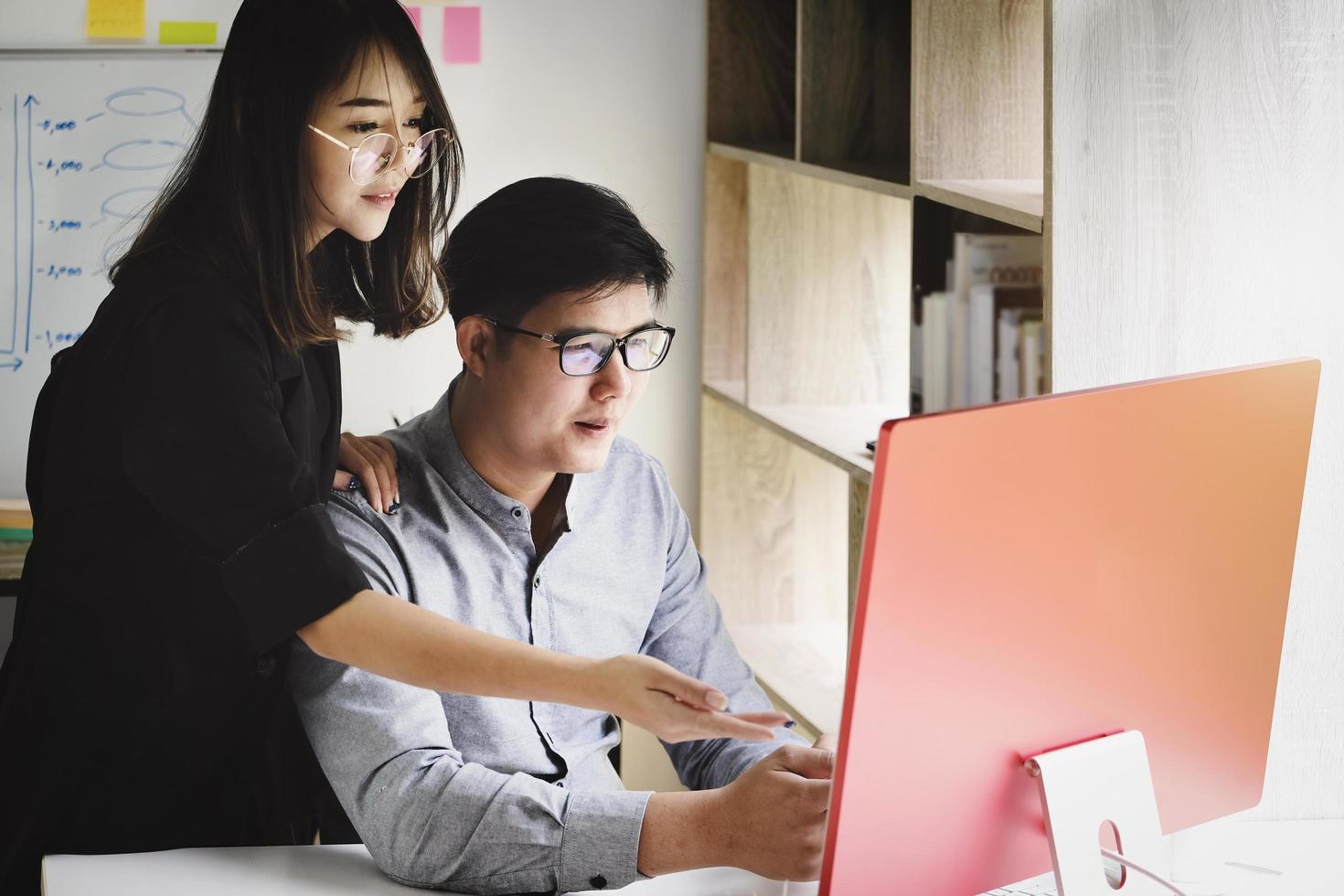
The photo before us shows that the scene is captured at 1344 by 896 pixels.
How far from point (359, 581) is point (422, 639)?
3.6 inches

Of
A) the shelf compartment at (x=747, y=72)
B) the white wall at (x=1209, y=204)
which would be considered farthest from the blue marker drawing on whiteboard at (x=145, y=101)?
the white wall at (x=1209, y=204)

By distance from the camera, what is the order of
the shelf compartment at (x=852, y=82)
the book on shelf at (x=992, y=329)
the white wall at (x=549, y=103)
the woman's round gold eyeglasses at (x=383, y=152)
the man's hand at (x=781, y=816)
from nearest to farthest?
the man's hand at (x=781, y=816)
the woman's round gold eyeglasses at (x=383, y=152)
the book on shelf at (x=992, y=329)
the shelf compartment at (x=852, y=82)
the white wall at (x=549, y=103)

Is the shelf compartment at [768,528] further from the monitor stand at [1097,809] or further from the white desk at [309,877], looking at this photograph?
the monitor stand at [1097,809]

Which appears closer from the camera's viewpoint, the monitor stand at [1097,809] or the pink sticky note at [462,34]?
the monitor stand at [1097,809]

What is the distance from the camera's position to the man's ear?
1.55 meters

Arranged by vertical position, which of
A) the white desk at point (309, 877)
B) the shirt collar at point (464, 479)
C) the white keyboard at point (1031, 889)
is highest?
the shirt collar at point (464, 479)

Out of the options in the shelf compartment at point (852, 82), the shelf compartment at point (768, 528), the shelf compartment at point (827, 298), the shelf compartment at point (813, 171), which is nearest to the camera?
the shelf compartment at point (813, 171)

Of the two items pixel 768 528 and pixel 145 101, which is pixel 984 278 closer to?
pixel 768 528

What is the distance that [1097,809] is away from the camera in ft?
3.03

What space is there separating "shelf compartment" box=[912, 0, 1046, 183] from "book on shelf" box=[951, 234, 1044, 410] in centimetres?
24

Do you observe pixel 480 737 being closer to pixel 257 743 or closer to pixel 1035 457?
pixel 257 743

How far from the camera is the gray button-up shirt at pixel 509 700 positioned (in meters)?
1.12

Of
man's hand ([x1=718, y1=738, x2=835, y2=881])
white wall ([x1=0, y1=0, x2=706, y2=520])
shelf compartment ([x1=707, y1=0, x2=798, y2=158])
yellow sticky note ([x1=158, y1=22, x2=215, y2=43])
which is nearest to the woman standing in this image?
man's hand ([x1=718, y1=738, x2=835, y2=881])

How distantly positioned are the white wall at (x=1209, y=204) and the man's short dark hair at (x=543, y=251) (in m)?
0.51
